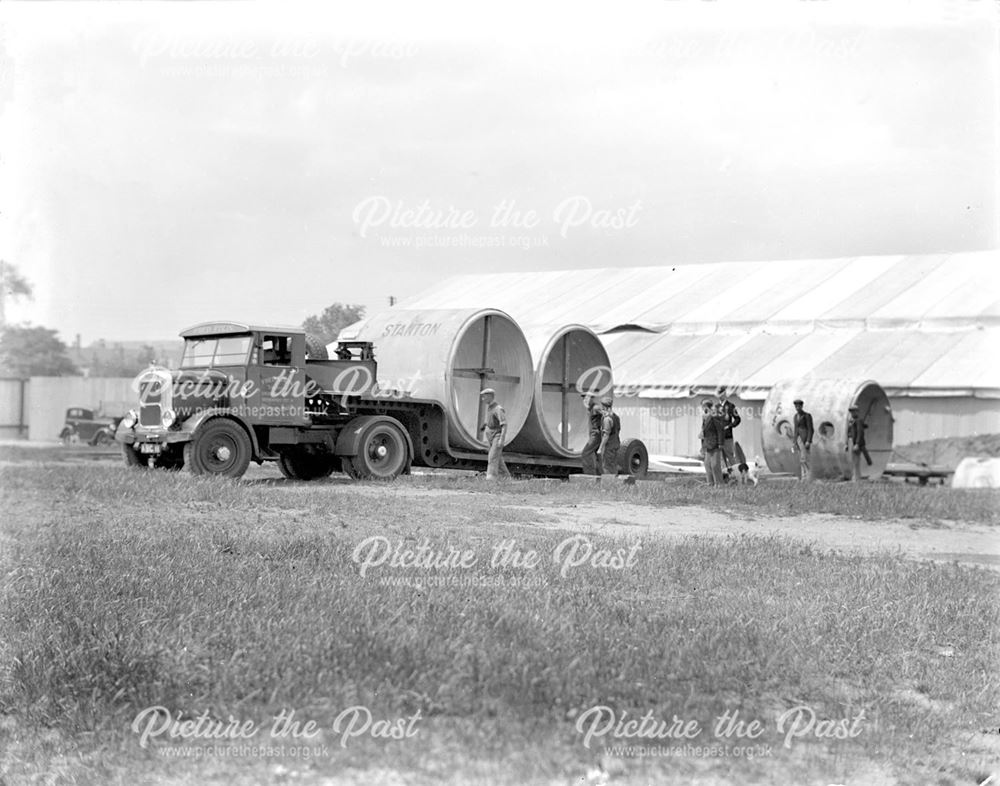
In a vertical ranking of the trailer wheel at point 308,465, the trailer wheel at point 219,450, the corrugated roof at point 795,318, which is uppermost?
the corrugated roof at point 795,318

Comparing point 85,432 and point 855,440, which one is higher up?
point 855,440

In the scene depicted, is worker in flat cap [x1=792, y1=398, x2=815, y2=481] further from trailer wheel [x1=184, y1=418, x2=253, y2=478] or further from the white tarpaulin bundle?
trailer wheel [x1=184, y1=418, x2=253, y2=478]

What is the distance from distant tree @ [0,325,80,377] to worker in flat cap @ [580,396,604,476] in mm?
9735

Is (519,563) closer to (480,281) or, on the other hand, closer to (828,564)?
(828,564)

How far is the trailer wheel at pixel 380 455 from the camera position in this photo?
58.6ft

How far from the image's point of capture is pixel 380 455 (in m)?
18.2

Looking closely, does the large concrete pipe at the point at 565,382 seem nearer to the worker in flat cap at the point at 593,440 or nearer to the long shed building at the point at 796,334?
the worker in flat cap at the point at 593,440

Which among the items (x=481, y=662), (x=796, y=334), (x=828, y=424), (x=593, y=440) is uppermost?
(x=796, y=334)

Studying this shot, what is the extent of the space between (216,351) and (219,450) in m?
1.86

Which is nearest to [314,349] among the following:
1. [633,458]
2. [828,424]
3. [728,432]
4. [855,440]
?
[633,458]

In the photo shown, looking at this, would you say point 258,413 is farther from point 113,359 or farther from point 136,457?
point 113,359

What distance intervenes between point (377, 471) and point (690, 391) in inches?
491

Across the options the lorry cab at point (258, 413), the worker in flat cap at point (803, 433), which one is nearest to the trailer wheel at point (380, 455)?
the lorry cab at point (258, 413)

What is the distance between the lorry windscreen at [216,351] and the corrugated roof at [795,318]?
8.98 meters
